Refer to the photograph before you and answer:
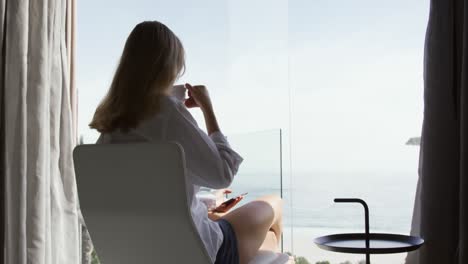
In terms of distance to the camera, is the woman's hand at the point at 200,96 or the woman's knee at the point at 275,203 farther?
the woman's knee at the point at 275,203

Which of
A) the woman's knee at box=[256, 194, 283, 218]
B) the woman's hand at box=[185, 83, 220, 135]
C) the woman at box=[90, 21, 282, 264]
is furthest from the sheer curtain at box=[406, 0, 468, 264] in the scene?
the woman's hand at box=[185, 83, 220, 135]

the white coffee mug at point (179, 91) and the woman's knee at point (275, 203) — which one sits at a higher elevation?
the white coffee mug at point (179, 91)

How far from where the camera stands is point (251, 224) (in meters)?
2.29

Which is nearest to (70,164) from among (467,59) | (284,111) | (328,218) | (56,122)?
(56,122)

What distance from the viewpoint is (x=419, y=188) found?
8.68 feet

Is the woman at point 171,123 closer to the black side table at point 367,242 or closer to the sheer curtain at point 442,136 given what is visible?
the black side table at point 367,242

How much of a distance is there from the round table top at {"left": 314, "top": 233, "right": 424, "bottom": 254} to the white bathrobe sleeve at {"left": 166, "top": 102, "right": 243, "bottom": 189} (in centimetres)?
43

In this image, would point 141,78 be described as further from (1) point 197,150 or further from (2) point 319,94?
(2) point 319,94

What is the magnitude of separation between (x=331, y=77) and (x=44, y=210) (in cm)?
151

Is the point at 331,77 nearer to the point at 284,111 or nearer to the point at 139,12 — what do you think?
the point at 284,111

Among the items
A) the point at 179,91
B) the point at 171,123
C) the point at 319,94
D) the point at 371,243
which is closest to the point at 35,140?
the point at 179,91

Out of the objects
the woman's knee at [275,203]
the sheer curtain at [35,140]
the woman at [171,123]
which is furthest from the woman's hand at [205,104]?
the sheer curtain at [35,140]

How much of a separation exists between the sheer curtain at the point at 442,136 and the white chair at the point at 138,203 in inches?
43.5

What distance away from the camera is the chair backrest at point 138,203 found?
1.82 meters
